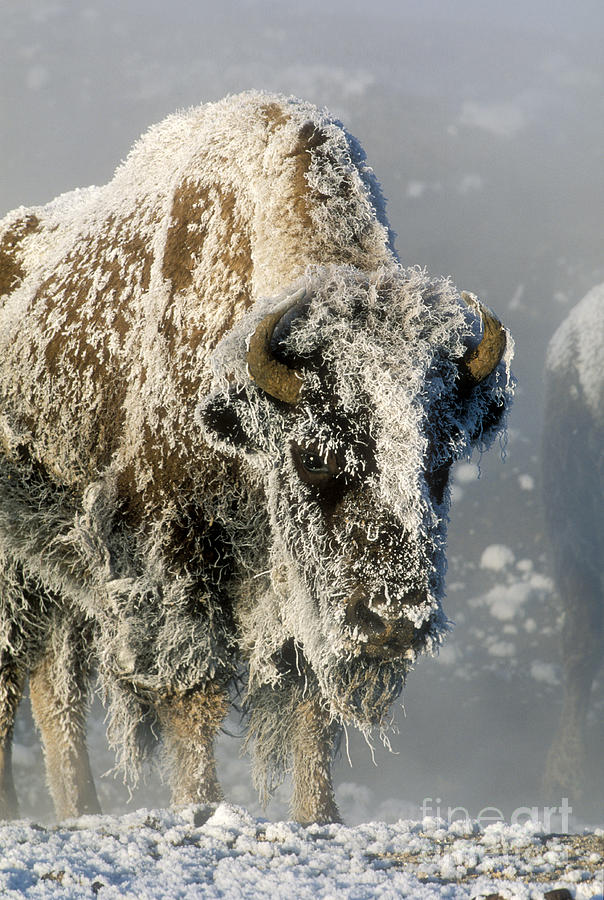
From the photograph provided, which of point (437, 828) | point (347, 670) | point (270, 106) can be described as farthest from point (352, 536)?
point (270, 106)

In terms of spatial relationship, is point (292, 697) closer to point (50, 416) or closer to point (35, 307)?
point (50, 416)

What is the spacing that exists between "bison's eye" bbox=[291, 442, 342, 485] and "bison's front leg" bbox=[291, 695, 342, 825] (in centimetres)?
180

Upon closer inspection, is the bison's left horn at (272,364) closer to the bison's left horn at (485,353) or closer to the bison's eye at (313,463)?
the bison's eye at (313,463)

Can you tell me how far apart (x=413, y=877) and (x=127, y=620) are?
1.96 m

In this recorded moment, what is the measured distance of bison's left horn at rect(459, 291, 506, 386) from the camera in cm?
343

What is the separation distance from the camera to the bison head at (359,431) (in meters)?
3.10

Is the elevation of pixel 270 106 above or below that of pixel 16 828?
above

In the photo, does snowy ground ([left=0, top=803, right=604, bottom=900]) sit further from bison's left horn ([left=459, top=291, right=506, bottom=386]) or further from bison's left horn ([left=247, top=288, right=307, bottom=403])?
bison's left horn ([left=459, top=291, right=506, bottom=386])

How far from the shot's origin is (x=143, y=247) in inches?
174

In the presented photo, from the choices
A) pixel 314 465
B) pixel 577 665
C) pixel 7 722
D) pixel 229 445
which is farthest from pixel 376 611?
pixel 577 665

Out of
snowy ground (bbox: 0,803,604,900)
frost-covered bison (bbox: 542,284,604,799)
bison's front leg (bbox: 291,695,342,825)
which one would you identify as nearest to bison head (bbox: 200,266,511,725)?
snowy ground (bbox: 0,803,604,900)

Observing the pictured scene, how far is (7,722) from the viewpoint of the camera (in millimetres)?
5172

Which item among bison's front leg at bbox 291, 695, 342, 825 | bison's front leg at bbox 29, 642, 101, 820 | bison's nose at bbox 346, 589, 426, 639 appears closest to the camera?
bison's nose at bbox 346, 589, 426, 639

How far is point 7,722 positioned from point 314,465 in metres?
3.18
